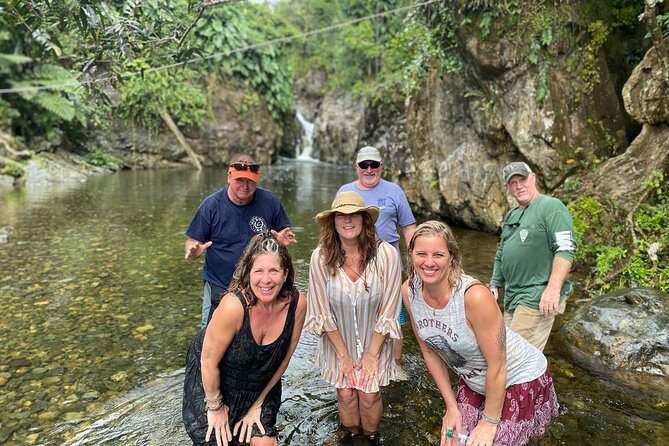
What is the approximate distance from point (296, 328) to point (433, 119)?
9158 millimetres

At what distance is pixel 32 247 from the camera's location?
858 cm

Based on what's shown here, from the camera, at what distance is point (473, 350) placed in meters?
2.58

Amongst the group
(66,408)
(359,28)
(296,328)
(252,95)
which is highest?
(359,28)

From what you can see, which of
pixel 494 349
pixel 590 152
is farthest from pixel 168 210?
pixel 494 349

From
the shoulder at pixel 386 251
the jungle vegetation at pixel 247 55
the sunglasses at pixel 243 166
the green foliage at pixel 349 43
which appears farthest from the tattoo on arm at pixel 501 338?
the green foliage at pixel 349 43

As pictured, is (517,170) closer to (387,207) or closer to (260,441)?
(387,207)

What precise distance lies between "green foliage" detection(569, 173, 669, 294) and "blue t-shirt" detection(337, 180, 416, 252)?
10.9 ft

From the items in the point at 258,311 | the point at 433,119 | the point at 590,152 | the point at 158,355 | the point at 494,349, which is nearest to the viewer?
the point at 494,349

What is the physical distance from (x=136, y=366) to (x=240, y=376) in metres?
2.26

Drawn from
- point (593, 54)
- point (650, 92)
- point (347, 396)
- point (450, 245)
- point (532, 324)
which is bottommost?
point (347, 396)

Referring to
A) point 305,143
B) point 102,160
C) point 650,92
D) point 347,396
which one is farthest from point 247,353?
point 305,143

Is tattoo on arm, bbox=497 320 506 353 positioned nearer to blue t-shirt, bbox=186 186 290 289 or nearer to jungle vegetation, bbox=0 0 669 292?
blue t-shirt, bbox=186 186 290 289

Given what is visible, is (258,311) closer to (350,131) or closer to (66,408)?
(66,408)

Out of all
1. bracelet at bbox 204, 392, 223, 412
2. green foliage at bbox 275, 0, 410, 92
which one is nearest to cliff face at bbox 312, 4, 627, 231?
bracelet at bbox 204, 392, 223, 412
